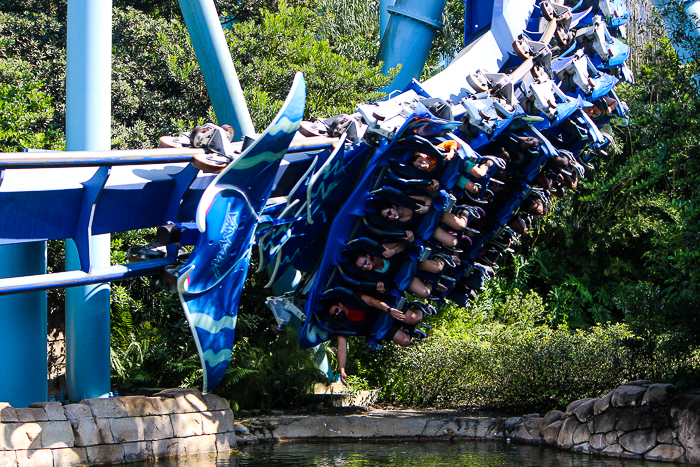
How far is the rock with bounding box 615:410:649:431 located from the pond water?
1.32 ft

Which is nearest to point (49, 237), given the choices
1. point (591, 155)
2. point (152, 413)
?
point (152, 413)

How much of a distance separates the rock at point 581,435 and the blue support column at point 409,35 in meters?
6.22

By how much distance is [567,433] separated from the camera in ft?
26.7

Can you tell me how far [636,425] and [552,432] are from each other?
0.95 m

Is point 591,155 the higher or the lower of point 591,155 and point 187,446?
the higher

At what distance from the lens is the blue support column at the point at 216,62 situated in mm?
9688

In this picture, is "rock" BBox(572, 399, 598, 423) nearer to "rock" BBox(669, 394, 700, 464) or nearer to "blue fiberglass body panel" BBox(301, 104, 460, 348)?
"rock" BBox(669, 394, 700, 464)

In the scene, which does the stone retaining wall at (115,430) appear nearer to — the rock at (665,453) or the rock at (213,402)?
the rock at (213,402)

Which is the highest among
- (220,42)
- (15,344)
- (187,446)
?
(220,42)

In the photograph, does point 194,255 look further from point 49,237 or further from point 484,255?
point 484,255

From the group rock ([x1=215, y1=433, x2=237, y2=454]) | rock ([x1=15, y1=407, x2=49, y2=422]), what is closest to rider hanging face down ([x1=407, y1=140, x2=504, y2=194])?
rock ([x1=215, y1=433, x2=237, y2=454])

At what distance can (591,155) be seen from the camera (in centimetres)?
1063

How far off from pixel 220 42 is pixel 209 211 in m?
3.66

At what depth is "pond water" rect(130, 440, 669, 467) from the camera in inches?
277
